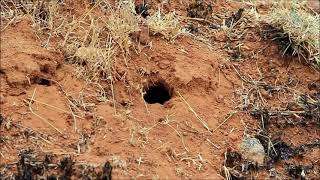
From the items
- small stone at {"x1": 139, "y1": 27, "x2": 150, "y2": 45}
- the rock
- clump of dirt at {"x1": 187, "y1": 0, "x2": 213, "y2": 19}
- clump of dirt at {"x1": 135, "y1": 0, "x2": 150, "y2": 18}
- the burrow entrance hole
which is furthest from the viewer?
clump of dirt at {"x1": 187, "y1": 0, "x2": 213, "y2": 19}

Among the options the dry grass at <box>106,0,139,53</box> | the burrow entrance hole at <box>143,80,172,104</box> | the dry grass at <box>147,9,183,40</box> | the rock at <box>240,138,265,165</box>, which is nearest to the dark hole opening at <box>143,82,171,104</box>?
the burrow entrance hole at <box>143,80,172,104</box>

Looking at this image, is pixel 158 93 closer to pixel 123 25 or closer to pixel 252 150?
pixel 123 25

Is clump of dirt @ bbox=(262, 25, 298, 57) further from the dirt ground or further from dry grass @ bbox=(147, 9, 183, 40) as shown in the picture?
dry grass @ bbox=(147, 9, 183, 40)

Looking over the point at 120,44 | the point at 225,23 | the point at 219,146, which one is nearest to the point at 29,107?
the point at 120,44

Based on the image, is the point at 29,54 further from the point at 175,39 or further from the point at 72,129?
the point at 175,39

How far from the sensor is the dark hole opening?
431cm

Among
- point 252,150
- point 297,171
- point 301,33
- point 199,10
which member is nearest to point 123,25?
point 199,10

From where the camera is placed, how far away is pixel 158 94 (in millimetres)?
4367

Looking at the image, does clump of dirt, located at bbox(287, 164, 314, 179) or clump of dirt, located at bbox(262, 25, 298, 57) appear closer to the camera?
clump of dirt, located at bbox(287, 164, 314, 179)

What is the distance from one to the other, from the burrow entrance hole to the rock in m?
0.61

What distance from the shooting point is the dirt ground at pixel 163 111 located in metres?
3.66

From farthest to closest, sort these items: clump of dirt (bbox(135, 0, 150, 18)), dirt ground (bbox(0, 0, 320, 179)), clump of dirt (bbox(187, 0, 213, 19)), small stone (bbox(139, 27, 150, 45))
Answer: clump of dirt (bbox(187, 0, 213, 19)) → clump of dirt (bbox(135, 0, 150, 18)) → small stone (bbox(139, 27, 150, 45)) → dirt ground (bbox(0, 0, 320, 179))

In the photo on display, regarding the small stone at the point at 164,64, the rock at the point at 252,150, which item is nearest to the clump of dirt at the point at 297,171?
the rock at the point at 252,150

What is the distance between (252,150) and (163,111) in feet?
2.08
